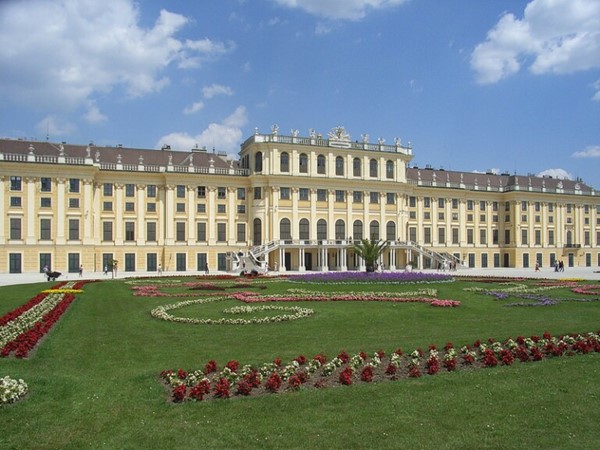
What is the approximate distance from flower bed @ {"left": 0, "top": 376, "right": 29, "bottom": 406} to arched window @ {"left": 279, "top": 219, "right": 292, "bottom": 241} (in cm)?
5933

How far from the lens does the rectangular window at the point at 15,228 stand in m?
60.1

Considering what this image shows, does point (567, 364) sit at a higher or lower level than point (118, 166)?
lower

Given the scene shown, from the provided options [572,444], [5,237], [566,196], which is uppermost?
[566,196]

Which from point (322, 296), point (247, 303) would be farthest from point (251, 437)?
point (322, 296)

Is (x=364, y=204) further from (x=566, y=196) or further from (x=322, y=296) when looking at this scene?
(x=322, y=296)

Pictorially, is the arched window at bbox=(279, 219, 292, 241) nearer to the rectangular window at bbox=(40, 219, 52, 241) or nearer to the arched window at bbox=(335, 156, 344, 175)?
the arched window at bbox=(335, 156, 344, 175)

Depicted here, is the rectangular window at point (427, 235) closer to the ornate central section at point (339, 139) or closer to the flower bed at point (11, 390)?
the ornate central section at point (339, 139)

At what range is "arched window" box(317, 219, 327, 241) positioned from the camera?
7144cm

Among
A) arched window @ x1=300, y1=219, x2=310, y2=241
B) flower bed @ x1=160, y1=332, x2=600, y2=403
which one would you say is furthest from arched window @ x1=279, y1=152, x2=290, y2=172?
flower bed @ x1=160, y1=332, x2=600, y2=403

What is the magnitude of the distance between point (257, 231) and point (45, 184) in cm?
2519

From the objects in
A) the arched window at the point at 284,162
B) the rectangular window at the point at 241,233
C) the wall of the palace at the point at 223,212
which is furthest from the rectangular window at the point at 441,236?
the rectangular window at the point at 241,233

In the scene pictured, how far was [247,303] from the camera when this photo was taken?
1005 inches

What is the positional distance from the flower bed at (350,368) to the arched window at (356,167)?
59.3 m

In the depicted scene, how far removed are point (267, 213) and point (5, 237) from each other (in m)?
29.7
